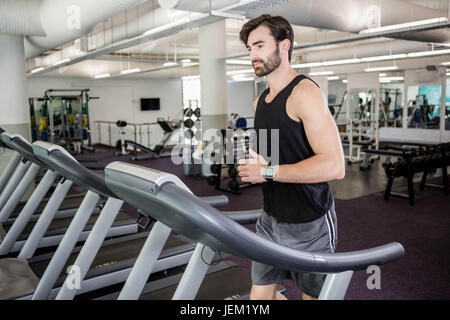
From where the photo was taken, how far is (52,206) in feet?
8.80

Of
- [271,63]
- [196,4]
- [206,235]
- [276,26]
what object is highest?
[196,4]

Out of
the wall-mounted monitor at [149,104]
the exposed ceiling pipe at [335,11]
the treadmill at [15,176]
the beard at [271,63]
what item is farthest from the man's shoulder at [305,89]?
the wall-mounted monitor at [149,104]

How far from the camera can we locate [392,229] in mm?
4145

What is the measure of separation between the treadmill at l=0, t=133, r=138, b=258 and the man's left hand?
5.45 ft

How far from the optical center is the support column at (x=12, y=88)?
17.2 ft

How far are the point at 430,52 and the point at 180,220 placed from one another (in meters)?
8.00

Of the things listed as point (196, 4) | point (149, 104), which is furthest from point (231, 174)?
point (149, 104)

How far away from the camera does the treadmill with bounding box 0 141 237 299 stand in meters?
1.93

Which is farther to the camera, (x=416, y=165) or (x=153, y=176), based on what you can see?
(x=416, y=165)

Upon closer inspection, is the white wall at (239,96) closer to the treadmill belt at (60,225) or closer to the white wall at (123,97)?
the white wall at (123,97)

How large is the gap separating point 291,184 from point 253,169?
0.15m

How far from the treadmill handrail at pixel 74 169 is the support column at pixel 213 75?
4.83 meters

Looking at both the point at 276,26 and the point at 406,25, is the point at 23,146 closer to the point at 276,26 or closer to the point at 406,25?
the point at 276,26

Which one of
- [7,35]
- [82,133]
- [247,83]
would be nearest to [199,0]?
[7,35]
